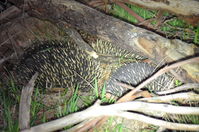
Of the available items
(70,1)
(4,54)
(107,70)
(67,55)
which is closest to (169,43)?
(70,1)

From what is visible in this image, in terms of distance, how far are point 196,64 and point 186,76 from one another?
19 cm

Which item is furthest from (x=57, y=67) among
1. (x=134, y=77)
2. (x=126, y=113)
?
(x=126, y=113)

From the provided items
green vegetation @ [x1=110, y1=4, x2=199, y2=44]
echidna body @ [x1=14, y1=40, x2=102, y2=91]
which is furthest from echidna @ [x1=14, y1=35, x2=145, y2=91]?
green vegetation @ [x1=110, y1=4, x2=199, y2=44]

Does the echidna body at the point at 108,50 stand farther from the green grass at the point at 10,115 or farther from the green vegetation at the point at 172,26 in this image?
the green grass at the point at 10,115

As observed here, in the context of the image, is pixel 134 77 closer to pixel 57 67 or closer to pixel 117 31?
pixel 117 31

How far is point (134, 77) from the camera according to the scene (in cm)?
288

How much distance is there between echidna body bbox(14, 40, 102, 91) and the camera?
325 cm

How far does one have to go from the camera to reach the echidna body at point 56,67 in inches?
128

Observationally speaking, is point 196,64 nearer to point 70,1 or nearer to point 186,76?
point 186,76

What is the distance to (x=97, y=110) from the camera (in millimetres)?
1648

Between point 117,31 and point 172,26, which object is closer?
point 117,31

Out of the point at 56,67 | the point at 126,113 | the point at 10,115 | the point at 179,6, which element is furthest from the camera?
the point at 56,67

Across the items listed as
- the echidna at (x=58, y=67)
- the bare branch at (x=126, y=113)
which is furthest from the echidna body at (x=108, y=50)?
the bare branch at (x=126, y=113)

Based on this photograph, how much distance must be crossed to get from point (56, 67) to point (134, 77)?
1180mm
